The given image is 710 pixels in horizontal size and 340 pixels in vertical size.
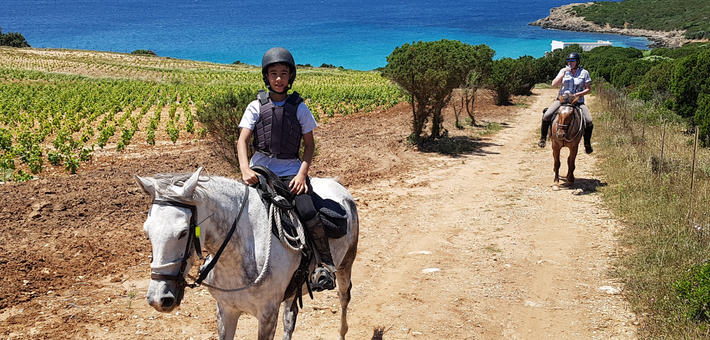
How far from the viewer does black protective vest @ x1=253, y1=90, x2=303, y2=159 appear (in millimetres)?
4102

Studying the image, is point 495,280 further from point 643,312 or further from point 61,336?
point 61,336

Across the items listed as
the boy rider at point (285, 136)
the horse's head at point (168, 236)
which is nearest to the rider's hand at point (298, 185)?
the boy rider at point (285, 136)

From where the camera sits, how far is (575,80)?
11.7 metres

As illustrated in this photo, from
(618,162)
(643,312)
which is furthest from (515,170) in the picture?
(643,312)

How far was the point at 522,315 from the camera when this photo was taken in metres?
6.16

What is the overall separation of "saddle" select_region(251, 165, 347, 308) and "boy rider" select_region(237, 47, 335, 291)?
74 mm

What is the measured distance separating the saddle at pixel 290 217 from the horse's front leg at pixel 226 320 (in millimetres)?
436

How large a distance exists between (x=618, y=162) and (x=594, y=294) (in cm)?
742

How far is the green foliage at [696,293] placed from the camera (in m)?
5.07

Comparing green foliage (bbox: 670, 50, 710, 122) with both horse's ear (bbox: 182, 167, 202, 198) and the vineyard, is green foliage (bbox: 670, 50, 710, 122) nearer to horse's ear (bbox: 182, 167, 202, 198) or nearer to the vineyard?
the vineyard

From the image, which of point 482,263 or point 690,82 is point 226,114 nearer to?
point 482,263

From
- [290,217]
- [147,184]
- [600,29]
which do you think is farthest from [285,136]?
[600,29]

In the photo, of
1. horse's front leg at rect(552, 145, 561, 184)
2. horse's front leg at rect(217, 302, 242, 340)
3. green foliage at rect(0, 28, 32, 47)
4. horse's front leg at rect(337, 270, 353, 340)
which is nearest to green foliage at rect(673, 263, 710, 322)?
horse's front leg at rect(337, 270, 353, 340)

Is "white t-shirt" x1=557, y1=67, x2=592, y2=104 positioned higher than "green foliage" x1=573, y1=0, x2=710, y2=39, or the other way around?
"green foliage" x1=573, y1=0, x2=710, y2=39
